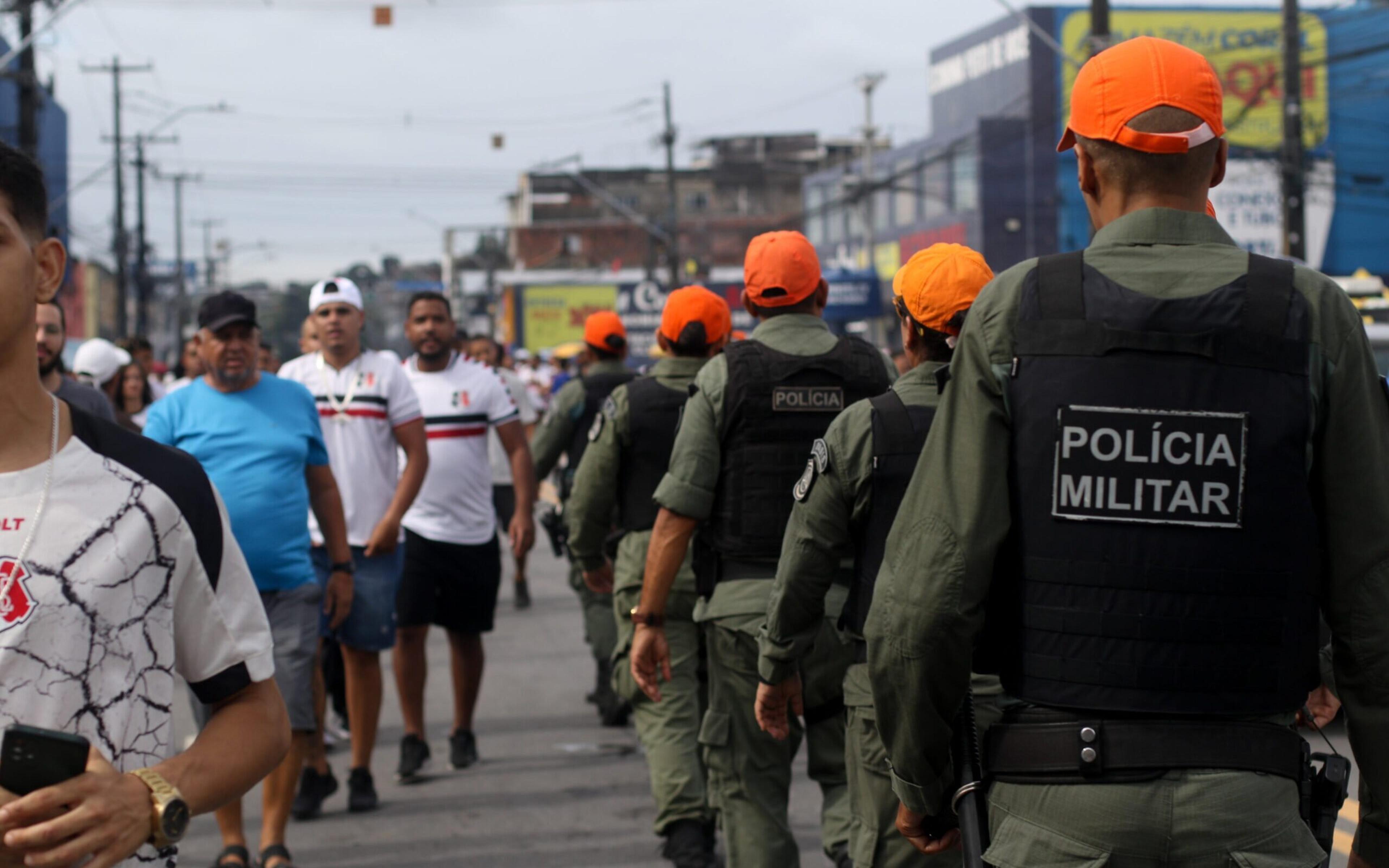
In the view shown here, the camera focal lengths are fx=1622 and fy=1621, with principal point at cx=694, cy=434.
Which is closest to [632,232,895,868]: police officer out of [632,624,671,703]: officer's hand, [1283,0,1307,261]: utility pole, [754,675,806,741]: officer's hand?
[632,624,671,703]: officer's hand

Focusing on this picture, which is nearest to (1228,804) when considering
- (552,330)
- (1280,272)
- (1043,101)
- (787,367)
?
(1280,272)

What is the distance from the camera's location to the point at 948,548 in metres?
2.48

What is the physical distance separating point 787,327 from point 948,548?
2.68 meters

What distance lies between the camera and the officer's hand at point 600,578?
6.60 meters

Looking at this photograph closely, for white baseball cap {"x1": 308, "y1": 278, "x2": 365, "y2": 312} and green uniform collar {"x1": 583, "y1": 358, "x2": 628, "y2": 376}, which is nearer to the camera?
white baseball cap {"x1": 308, "y1": 278, "x2": 365, "y2": 312}

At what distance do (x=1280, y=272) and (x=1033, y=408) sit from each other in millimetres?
431

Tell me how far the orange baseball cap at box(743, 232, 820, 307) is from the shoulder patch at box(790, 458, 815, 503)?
1266 millimetres

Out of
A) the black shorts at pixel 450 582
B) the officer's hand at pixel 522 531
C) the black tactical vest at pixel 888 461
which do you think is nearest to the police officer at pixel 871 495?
the black tactical vest at pixel 888 461

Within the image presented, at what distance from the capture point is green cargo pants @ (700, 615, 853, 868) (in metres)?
4.78

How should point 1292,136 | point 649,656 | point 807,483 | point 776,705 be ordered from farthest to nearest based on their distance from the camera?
point 1292,136 < point 649,656 < point 776,705 < point 807,483

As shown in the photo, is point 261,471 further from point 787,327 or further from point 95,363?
point 95,363

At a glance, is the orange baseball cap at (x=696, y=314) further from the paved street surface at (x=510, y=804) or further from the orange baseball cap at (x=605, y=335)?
the orange baseball cap at (x=605, y=335)

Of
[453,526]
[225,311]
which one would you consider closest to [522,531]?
[453,526]

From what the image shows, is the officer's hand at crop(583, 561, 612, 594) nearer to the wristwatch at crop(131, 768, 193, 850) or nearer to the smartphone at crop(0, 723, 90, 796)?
the wristwatch at crop(131, 768, 193, 850)
